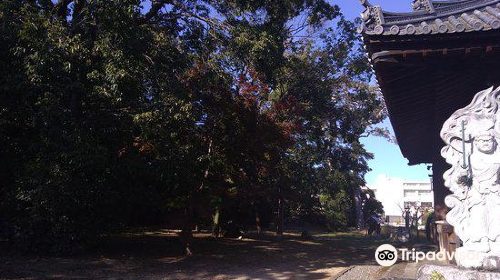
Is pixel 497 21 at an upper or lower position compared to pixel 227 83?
Result: lower

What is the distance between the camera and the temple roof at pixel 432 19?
4414 mm

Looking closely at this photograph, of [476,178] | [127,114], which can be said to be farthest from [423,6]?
[127,114]

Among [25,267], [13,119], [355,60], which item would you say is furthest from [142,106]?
[355,60]

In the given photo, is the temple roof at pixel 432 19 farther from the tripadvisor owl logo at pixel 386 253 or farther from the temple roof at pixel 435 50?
the tripadvisor owl logo at pixel 386 253

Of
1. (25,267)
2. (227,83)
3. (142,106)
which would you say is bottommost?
(25,267)

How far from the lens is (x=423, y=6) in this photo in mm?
5277

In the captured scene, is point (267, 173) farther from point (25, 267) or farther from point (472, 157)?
point (472, 157)

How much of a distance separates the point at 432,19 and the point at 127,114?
767cm

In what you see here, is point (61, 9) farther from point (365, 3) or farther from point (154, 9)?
point (365, 3)

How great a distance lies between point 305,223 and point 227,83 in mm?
21620

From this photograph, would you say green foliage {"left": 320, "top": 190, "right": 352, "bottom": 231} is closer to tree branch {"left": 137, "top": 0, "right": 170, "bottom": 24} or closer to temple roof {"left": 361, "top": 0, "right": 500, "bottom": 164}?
tree branch {"left": 137, "top": 0, "right": 170, "bottom": 24}

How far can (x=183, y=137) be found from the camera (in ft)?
37.0

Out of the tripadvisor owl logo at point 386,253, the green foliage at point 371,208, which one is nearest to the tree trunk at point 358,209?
the green foliage at point 371,208

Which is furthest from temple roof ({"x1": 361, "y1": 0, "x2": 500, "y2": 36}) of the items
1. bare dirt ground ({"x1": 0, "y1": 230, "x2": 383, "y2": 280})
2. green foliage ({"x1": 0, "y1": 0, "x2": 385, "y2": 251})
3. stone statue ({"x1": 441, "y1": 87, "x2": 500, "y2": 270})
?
bare dirt ground ({"x1": 0, "y1": 230, "x2": 383, "y2": 280})
